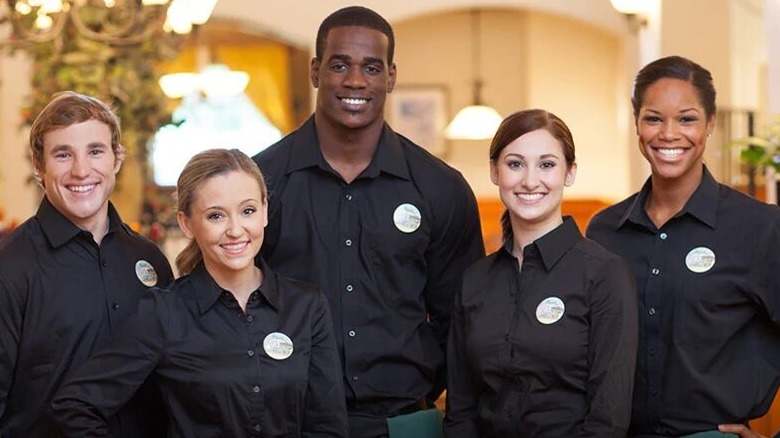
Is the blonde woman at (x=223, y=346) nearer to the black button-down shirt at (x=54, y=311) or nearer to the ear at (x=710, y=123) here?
the black button-down shirt at (x=54, y=311)

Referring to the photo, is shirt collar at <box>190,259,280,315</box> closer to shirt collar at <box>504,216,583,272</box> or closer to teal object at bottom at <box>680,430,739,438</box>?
shirt collar at <box>504,216,583,272</box>

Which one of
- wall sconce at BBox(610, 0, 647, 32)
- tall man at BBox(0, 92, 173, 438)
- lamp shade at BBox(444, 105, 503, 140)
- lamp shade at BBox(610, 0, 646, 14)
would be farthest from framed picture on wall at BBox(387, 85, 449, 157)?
tall man at BBox(0, 92, 173, 438)

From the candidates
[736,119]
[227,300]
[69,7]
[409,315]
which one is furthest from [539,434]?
[736,119]

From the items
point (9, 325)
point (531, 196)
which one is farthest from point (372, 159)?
point (9, 325)

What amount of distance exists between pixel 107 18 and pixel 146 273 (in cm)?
422

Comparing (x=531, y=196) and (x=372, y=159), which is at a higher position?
(x=372, y=159)

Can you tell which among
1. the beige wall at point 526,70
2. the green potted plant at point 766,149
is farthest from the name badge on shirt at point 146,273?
the beige wall at point 526,70

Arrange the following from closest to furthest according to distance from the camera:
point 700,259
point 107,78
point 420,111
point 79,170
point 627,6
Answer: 1. point 79,170
2. point 700,259
3. point 107,78
4. point 627,6
5. point 420,111

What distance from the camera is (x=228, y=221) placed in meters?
3.12

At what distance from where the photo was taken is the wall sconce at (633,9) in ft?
33.3

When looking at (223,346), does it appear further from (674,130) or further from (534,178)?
(674,130)

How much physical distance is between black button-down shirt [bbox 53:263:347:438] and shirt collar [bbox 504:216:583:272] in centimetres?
54

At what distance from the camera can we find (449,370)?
3348 millimetres

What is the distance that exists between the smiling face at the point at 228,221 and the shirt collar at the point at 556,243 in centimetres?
64
